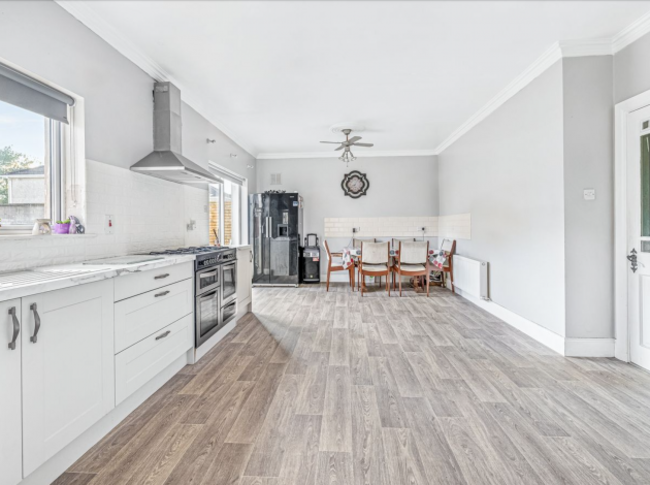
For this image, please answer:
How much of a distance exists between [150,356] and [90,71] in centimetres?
206

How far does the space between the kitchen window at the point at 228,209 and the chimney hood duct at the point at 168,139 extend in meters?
1.07

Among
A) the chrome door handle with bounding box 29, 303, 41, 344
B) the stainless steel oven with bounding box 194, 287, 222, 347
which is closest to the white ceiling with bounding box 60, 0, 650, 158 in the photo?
the chrome door handle with bounding box 29, 303, 41, 344

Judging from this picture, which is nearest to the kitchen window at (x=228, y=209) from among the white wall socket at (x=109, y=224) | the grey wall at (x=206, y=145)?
the grey wall at (x=206, y=145)

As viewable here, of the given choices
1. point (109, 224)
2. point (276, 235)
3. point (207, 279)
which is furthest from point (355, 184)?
point (109, 224)

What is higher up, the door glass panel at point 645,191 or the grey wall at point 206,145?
the grey wall at point 206,145

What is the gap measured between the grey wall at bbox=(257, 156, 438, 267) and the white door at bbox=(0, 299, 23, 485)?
18.5ft

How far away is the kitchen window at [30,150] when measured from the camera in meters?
1.87

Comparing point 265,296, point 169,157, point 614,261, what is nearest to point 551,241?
point 614,261

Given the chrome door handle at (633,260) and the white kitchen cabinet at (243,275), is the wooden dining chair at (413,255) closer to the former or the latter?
the white kitchen cabinet at (243,275)

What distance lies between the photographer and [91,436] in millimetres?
1663

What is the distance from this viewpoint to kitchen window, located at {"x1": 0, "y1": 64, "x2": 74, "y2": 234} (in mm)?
1869

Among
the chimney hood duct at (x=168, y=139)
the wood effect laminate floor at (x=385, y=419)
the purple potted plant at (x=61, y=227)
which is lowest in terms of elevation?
the wood effect laminate floor at (x=385, y=419)

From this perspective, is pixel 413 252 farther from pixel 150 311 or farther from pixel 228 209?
pixel 150 311

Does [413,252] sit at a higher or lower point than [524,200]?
lower
